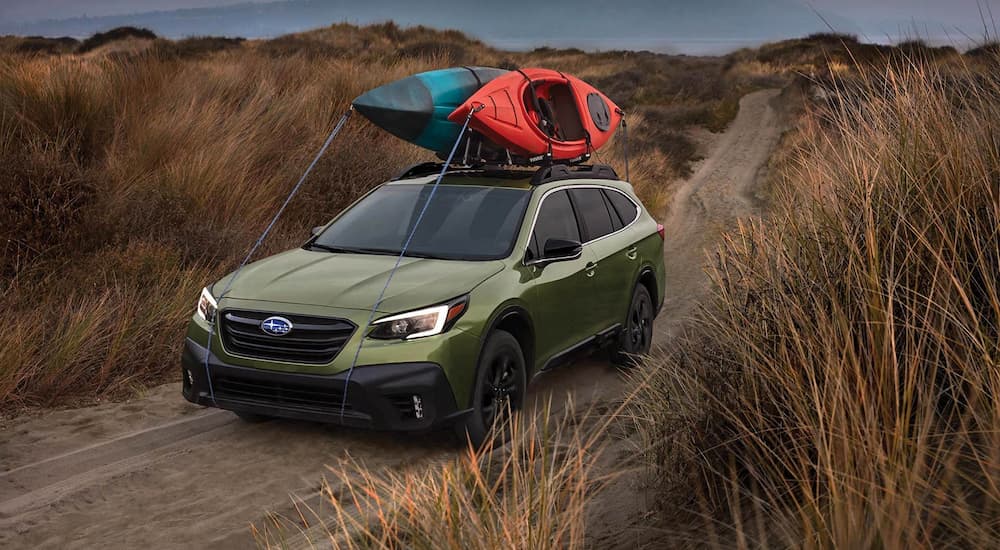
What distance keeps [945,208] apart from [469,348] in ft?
8.93

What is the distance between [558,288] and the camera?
23.6ft

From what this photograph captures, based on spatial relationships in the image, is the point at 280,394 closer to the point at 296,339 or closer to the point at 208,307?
the point at 296,339

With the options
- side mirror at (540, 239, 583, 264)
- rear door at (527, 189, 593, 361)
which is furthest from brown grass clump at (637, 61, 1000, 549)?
rear door at (527, 189, 593, 361)

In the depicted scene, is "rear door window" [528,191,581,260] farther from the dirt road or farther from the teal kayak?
the dirt road

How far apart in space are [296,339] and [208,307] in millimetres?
829

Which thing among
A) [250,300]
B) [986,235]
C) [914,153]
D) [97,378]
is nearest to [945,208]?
[986,235]

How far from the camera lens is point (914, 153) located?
17.1 ft

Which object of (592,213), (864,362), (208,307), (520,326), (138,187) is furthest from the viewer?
(138,187)

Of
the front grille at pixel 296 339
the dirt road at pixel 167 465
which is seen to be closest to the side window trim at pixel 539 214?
the dirt road at pixel 167 465

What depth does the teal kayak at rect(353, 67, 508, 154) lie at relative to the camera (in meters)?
8.14

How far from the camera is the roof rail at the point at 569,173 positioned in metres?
7.63

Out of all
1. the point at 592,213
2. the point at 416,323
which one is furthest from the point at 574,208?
the point at 416,323

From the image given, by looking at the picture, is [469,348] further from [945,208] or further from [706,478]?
[945,208]

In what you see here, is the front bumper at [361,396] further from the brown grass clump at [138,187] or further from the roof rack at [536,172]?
the roof rack at [536,172]
